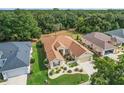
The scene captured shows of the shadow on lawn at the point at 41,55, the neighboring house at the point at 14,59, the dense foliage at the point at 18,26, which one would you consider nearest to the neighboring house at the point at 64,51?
the shadow on lawn at the point at 41,55

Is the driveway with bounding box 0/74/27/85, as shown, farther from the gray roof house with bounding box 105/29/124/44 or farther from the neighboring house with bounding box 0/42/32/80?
the gray roof house with bounding box 105/29/124/44

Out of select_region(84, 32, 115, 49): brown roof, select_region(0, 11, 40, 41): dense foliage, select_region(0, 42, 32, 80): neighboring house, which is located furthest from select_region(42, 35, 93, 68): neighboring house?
select_region(0, 42, 32, 80): neighboring house

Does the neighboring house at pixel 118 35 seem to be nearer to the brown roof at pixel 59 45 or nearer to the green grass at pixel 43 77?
the brown roof at pixel 59 45

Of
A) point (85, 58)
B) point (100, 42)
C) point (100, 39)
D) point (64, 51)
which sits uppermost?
point (100, 39)

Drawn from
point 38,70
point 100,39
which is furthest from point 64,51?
point 100,39

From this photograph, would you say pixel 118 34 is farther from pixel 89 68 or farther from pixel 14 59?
pixel 14 59
